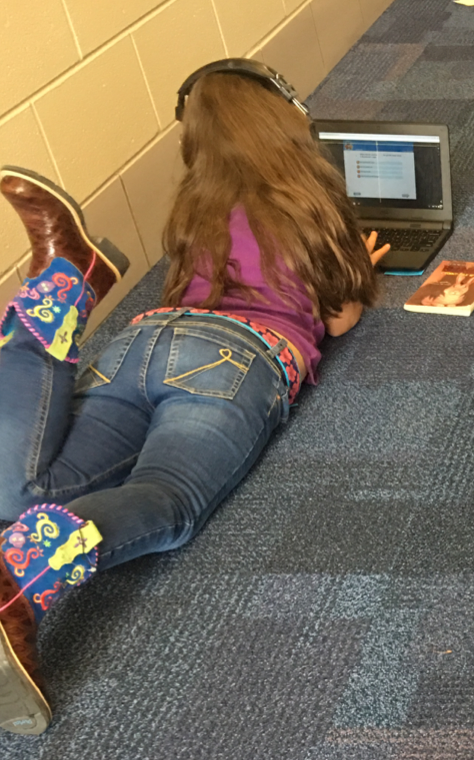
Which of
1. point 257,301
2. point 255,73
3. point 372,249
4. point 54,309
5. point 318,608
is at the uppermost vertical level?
point 255,73

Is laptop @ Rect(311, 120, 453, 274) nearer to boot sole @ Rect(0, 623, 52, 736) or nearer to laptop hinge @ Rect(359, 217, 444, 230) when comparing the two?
laptop hinge @ Rect(359, 217, 444, 230)

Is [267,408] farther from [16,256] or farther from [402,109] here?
[402,109]

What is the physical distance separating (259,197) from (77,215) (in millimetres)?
318

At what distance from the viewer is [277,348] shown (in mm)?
1408

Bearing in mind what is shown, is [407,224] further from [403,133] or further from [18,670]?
[18,670]

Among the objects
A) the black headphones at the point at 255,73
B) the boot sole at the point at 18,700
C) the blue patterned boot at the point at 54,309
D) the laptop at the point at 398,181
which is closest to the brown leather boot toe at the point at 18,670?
the boot sole at the point at 18,700

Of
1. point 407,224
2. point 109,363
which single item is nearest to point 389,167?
point 407,224

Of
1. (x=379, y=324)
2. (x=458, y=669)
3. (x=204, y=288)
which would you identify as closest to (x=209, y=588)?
(x=458, y=669)

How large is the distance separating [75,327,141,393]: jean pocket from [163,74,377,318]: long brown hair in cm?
16

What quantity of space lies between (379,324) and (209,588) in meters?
0.72

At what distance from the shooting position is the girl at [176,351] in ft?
3.84

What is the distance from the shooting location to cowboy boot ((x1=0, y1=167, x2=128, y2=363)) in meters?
1.30

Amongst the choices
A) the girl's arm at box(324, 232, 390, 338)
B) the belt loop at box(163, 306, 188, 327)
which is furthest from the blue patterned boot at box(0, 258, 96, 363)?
the girl's arm at box(324, 232, 390, 338)

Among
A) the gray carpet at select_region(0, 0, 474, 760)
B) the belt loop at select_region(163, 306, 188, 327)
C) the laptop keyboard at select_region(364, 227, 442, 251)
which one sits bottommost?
the gray carpet at select_region(0, 0, 474, 760)
